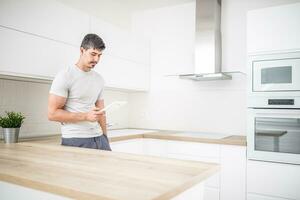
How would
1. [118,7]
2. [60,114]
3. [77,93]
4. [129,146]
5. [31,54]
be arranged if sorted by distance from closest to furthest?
[60,114], [77,93], [31,54], [129,146], [118,7]

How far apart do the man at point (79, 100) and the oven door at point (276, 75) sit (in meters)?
1.41

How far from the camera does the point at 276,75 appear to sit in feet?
7.77

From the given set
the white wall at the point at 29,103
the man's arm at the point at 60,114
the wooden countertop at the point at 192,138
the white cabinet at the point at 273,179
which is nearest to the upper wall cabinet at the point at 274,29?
the wooden countertop at the point at 192,138

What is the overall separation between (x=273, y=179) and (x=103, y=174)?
5.98 ft

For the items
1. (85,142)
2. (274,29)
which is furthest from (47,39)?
(274,29)

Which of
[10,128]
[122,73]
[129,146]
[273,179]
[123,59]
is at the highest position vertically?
[123,59]

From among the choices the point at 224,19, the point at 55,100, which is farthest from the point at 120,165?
the point at 224,19

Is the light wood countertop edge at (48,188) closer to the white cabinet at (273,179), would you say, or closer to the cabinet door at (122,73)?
the cabinet door at (122,73)

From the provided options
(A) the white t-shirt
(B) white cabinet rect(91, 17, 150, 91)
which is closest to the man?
(A) the white t-shirt

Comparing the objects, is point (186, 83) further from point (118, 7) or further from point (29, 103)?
point (29, 103)

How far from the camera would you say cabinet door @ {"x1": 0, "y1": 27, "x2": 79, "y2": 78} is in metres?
1.92

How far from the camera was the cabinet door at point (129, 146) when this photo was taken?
2600 mm

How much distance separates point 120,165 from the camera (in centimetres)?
114

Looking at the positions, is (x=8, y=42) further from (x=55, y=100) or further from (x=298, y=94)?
(x=298, y=94)
